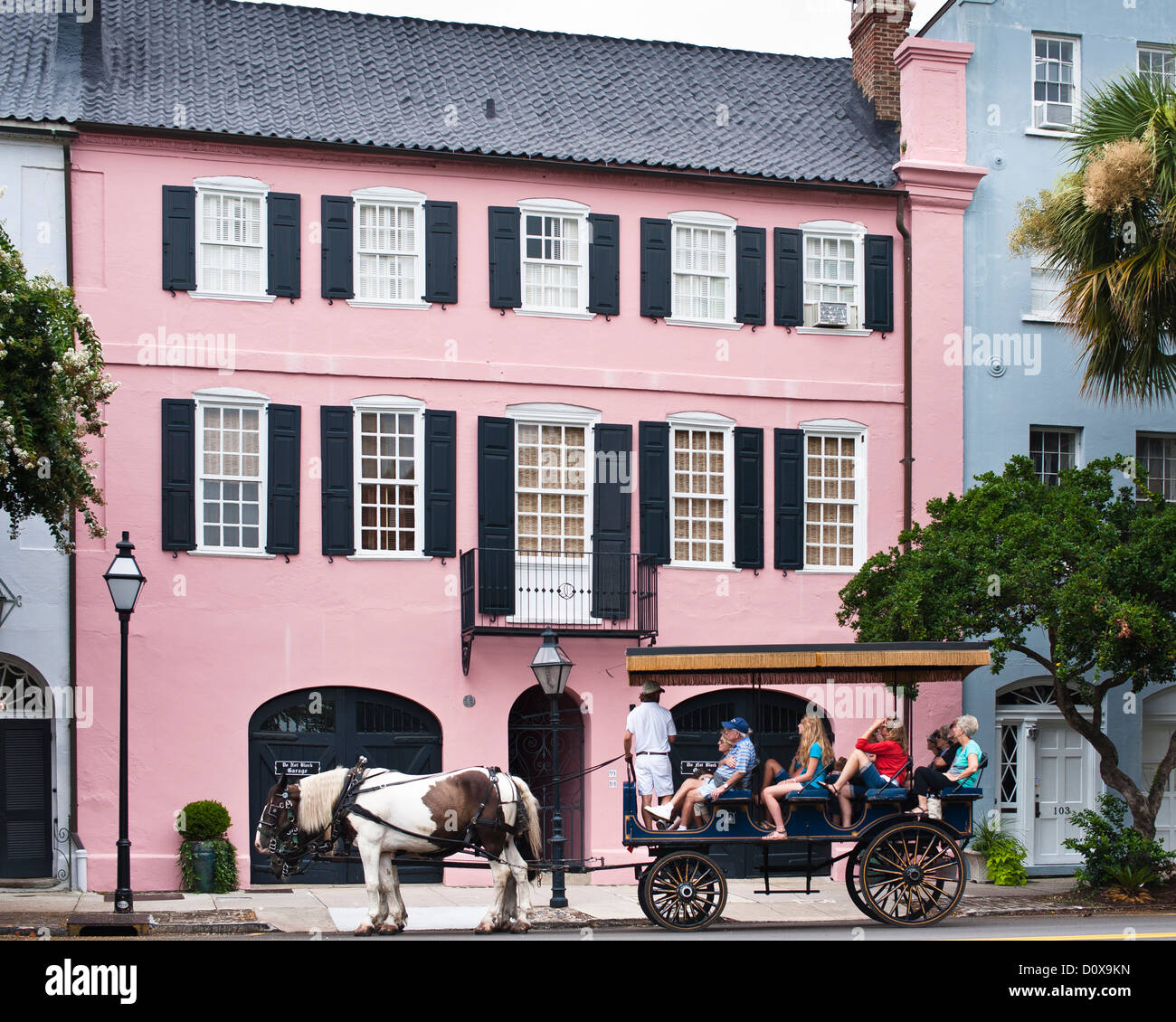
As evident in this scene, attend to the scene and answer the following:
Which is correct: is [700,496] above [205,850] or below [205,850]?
above

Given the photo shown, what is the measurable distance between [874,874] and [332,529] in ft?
28.8

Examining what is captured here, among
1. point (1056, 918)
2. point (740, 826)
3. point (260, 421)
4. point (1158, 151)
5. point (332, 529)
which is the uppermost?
point (1158, 151)

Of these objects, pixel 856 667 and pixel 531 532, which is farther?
pixel 531 532

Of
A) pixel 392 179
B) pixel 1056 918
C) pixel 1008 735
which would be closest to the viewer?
pixel 1056 918

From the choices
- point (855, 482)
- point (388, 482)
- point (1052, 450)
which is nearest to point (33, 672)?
point (388, 482)

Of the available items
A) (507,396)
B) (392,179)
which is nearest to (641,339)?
(507,396)

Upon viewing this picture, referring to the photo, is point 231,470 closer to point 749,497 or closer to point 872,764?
point 749,497

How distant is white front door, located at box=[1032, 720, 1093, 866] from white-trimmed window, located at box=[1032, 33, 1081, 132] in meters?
8.89

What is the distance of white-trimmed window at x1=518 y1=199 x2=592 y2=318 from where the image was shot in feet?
70.2

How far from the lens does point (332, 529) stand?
20.2 metres

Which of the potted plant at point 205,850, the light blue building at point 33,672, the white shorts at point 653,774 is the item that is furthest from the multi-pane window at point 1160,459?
the light blue building at point 33,672

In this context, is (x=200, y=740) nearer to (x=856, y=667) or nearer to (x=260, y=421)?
(x=260, y=421)

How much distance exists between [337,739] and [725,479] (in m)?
6.26

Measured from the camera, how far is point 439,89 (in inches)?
882
